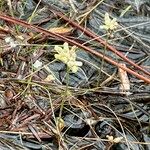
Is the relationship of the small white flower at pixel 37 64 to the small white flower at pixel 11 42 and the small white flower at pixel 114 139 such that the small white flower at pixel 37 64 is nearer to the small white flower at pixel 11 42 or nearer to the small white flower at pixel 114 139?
the small white flower at pixel 11 42

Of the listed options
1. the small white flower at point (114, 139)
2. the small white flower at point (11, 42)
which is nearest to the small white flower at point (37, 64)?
the small white flower at point (11, 42)

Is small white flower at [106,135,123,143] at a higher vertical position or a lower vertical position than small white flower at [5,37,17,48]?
lower

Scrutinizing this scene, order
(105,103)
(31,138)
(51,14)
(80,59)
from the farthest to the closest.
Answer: (51,14) < (80,59) < (105,103) < (31,138)

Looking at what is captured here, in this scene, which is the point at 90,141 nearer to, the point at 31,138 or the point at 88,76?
the point at 31,138

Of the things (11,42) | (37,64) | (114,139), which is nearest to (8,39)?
(11,42)

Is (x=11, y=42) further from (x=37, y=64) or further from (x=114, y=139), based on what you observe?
(x=114, y=139)

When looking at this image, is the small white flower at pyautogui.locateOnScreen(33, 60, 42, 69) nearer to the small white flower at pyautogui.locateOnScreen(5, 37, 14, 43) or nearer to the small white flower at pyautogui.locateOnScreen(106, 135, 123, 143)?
the small white flower at pyautogui.locateOnScreen(5, 37, 14, 43)

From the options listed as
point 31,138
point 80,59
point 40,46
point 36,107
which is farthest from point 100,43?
point 31,138

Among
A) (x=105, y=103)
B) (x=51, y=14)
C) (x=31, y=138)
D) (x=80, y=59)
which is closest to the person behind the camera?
(x=31, y=138)

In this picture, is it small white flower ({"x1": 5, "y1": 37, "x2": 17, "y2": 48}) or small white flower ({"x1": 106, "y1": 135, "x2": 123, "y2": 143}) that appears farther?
small white flower ({"x1": 5, "y1": 37, "x2": 17, "y2": 48})

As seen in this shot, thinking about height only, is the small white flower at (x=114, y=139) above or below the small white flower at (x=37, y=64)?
below

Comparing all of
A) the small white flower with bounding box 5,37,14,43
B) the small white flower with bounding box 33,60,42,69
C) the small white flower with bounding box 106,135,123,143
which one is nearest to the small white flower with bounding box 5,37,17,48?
the small white flower with bounding box 5,37,14,43
